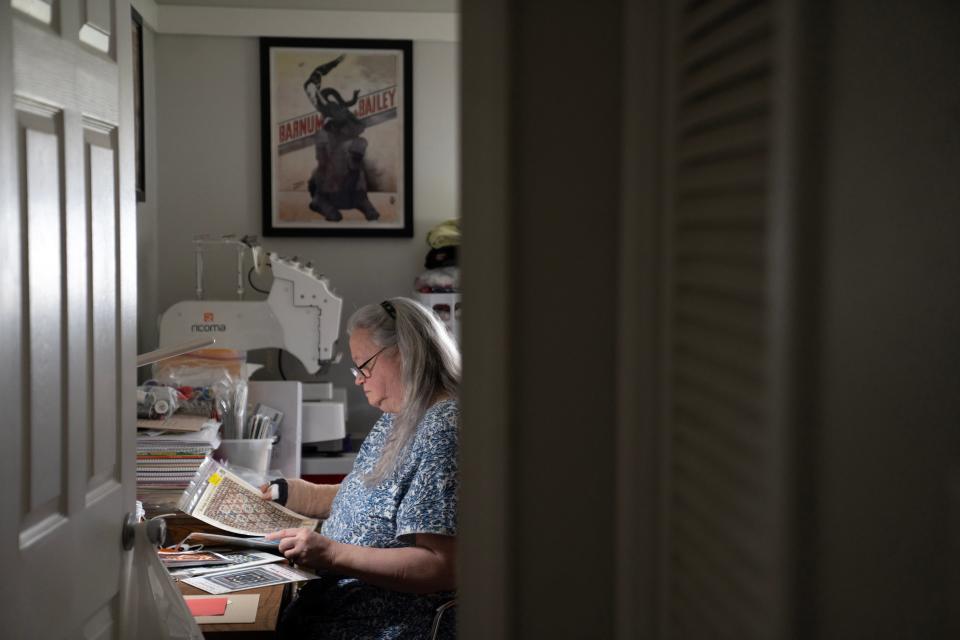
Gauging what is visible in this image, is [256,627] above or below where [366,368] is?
below

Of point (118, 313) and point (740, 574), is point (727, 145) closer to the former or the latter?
point (740, 574)

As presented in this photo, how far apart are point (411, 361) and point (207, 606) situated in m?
0.69

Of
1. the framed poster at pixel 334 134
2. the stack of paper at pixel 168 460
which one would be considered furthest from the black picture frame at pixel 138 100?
the stack of paper at pixel 168 460

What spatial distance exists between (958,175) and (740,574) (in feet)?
0.92

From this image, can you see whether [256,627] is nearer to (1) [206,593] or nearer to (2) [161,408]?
(1) [206,593]

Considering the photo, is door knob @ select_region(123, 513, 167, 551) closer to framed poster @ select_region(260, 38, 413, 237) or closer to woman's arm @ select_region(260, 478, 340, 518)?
woman's arm @ select_region(260, 478, 340, 518)

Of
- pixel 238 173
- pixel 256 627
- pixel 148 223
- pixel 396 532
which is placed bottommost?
pixel 256 627

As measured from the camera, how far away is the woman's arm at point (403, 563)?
1.91m

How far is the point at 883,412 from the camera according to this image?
535 millimetres

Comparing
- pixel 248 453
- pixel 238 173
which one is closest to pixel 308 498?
pixel 248 453

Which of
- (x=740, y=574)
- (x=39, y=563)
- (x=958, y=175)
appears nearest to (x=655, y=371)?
(x=740, y=574)

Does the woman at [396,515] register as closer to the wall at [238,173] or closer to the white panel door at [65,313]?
the white panel door at [65,313]

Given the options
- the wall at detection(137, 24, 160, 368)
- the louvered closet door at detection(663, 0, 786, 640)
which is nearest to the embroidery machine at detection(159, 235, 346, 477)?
the wall at detection(137, 24, 160, 368)

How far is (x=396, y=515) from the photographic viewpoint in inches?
80.0
